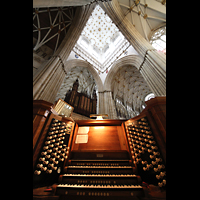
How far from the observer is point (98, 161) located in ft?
6.01

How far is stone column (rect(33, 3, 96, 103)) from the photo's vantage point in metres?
3.68

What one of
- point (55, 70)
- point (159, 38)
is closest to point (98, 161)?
point (55, 70)

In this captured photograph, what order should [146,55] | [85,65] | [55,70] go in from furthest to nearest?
[85,65] < [146,55] < [55,70]

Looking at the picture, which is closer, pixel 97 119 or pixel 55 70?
pixel 97 119

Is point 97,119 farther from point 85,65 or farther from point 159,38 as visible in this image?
point 159,38

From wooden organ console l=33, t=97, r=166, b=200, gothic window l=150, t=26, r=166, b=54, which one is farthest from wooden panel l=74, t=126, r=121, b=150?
gothic window l=150, t=26, r=166, b=54

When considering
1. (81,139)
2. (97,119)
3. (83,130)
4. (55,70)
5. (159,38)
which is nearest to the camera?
(81,139)

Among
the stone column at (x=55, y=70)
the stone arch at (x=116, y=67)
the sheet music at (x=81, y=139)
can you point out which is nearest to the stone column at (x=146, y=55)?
the stone arch at (x=116, y=67)

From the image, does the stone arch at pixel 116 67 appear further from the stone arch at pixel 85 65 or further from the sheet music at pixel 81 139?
the sheet music at pixel 81 139

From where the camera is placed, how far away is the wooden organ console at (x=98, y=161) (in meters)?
1.24

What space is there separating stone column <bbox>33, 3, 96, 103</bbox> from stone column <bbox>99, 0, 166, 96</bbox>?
2101mm

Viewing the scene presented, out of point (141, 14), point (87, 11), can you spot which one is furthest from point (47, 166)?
point (141, 14)

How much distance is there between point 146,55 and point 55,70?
224 inches

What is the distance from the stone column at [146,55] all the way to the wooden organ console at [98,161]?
12.0 ft
